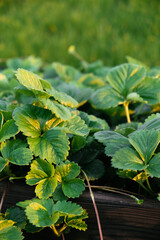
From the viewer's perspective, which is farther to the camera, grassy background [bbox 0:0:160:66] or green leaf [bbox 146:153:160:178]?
grassy background [bbox 0:0:160:66]

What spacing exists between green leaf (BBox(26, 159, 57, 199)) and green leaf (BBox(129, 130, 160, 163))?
0.20 metres

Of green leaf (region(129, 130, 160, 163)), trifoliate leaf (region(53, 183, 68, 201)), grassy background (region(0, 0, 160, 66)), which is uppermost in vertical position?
grassy background (region(0, 0, 160, 66))

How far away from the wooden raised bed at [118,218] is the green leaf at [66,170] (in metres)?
0.06

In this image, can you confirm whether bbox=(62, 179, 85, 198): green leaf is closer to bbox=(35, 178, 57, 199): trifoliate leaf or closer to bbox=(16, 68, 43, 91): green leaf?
bbox=(35, 178, 57, 199): trifoliate leaf

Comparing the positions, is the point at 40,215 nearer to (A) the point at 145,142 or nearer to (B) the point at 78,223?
(B) the point at 78,223

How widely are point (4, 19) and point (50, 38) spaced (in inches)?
24.3

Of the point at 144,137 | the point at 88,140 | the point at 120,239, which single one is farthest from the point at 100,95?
the point at 120,239

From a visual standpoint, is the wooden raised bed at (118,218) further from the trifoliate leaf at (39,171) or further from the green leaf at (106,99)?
the green leaf at (106,99)

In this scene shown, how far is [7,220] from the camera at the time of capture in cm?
67

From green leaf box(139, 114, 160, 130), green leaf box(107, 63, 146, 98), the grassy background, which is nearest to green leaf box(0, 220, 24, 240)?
green leaf box(139, 114, 160, 130)

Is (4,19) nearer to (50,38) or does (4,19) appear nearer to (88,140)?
(50,38)

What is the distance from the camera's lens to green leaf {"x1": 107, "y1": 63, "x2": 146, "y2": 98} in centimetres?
Answer: 95

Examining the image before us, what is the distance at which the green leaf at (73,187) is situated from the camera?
0.70m

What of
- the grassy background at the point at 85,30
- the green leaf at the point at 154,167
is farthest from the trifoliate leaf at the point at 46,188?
the grassy background at the point at 85,30
